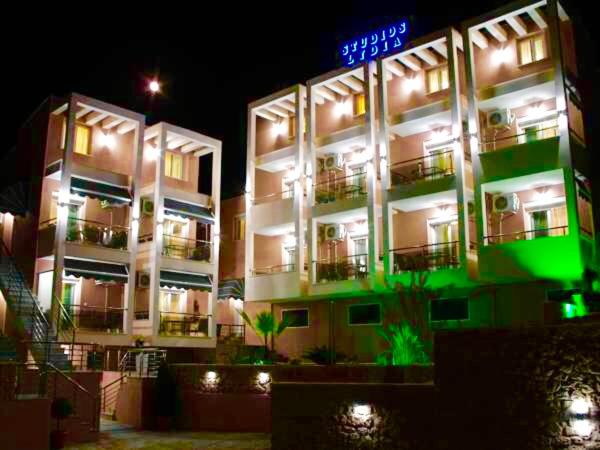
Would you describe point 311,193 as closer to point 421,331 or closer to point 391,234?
point 391,234

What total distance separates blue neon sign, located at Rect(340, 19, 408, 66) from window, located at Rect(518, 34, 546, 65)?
4.31m

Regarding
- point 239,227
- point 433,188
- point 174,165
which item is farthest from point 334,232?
point 174,165

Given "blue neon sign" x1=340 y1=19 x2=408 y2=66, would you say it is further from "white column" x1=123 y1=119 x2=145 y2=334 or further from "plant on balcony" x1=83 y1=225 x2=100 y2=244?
"plant on balcony" x1=83 y1=225 x2=100 y2=244

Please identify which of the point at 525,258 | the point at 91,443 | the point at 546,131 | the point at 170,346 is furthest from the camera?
the point at 170,346

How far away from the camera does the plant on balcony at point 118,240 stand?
91.4ft

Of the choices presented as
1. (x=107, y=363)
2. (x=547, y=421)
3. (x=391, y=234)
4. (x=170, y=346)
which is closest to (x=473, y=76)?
(x=391, y=234)

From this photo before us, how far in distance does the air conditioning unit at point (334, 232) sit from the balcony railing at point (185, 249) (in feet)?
20.8

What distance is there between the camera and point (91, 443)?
18.7 meters

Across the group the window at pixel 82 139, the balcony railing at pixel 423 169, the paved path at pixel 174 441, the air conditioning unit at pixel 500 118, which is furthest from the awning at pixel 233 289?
the air conditioning unit at pixel 500 118

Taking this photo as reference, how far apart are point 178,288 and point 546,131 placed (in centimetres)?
1661

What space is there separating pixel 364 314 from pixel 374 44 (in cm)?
1034

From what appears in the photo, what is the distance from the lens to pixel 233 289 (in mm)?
30531

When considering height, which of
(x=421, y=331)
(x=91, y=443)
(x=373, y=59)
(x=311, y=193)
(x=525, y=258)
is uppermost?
(x=373, y=59)

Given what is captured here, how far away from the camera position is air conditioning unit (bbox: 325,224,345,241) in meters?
26.7
